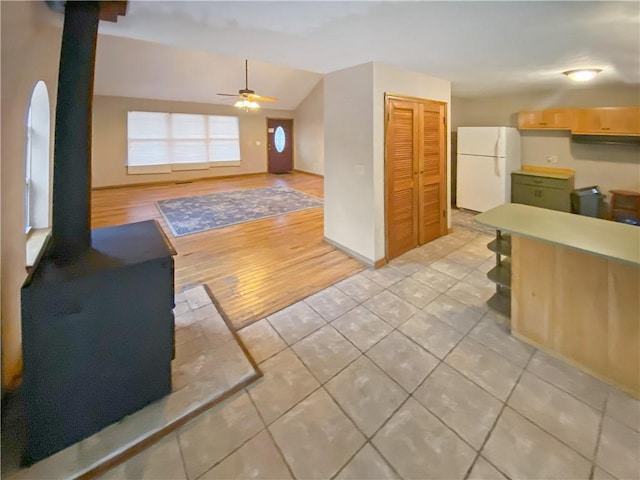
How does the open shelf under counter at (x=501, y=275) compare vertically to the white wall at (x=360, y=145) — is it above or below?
below

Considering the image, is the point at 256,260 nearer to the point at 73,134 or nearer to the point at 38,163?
the point at 38,163

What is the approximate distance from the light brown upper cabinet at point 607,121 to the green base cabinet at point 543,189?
2.45 feet

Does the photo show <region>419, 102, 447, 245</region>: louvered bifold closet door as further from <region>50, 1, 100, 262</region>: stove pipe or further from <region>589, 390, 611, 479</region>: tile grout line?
<region>50, 1, 100, 262</region>: stove pipe

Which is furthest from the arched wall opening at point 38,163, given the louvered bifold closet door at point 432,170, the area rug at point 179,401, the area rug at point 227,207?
the louvered bifold closet door at point 432,170

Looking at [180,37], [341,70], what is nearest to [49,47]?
[180,37]

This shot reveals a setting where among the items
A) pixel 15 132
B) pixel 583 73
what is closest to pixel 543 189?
pixel 583 73

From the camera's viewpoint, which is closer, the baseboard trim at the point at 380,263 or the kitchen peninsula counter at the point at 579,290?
the kitchen peninsula counter at the point at 579,290

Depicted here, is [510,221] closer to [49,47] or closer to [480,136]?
[49,47]

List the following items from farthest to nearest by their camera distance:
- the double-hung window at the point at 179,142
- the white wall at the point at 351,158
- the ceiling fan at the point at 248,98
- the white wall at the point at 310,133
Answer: the white wall at the point at 310,133 < the double-hung window at the point at 179,142 < the ceiling fan at the point at 248,98 < the white wall at the point at 351,158

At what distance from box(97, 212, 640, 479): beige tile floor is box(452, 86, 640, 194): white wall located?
414cm

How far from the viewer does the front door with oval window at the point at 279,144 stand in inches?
443

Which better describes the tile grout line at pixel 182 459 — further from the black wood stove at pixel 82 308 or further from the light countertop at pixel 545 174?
the light countertop at pixel 545 174

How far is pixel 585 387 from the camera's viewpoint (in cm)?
193

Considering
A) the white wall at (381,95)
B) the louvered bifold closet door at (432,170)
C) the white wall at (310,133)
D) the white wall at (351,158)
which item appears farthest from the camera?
the white wall at (310,133)
